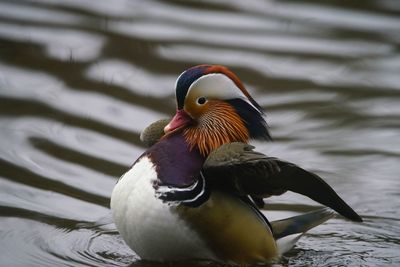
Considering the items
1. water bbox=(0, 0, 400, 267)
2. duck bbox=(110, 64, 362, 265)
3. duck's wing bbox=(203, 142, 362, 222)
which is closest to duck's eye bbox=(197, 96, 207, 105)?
duck bbox=(110, 64, 362, 265)

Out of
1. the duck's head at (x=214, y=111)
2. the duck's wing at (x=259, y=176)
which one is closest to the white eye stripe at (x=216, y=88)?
the duck's head at (x=214, y=111)

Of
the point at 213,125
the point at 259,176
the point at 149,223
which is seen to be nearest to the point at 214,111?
the point at 213,125

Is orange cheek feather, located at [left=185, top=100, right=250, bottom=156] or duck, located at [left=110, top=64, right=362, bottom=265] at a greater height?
orange cheek feather, located at [left=185, top=100, right=250, bottom=156]

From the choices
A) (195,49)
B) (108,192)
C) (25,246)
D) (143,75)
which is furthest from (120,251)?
(195,49)

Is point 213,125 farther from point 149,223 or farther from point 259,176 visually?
point 149,223

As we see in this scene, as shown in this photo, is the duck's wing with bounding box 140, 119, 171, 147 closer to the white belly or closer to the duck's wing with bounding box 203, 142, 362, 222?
the white belly

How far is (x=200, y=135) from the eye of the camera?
3713 mm

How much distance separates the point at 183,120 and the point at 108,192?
1.06 metres

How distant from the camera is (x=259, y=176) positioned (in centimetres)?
338

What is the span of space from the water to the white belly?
0.43ft

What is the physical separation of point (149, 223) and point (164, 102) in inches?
103

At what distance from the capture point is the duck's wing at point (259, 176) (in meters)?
3.32

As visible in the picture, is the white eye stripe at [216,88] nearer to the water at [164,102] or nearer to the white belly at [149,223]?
the white belly at [149,223]

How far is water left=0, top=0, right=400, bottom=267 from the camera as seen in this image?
4121 mm
